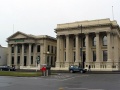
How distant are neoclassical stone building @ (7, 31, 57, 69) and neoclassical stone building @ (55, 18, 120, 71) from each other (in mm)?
10320

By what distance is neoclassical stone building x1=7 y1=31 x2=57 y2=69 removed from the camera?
89.6 metres

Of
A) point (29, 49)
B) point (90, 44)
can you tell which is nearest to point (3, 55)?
point (29, 49)

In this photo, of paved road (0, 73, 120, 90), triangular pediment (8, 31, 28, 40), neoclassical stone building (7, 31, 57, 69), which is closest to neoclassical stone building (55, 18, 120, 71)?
neoclassical stone building (7, 31, 57, 69)

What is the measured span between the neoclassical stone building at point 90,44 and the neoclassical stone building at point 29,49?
33.9 ft

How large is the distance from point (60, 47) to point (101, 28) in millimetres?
15047

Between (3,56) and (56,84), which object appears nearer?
(56,84)

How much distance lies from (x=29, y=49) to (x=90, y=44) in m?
23.2

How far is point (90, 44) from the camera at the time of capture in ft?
254

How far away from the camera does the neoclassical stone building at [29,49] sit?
294ft

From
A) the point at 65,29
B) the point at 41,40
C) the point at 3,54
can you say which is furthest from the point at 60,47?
the point at 3,54

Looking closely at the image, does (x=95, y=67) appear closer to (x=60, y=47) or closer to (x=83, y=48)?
(x=83, y=48)

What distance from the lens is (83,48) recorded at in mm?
78250

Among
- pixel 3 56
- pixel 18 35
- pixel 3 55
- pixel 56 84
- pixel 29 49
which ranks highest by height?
pixel 18 35

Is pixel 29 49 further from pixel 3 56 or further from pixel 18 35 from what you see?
pixel 3 56
